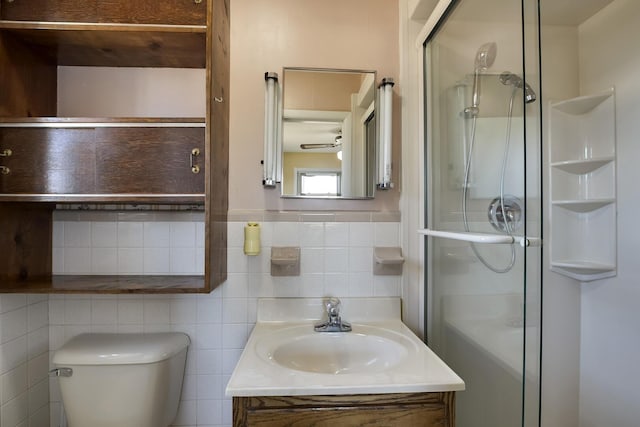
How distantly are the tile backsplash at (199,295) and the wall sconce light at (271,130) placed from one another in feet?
0.63

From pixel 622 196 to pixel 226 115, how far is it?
1759mm

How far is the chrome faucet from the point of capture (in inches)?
47.0

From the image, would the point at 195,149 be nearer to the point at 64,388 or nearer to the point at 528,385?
the point at 64,388

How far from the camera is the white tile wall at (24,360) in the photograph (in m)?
1.10

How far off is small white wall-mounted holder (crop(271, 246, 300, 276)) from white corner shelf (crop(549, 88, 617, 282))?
1.25m

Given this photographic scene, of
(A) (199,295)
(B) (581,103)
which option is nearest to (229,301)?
(A) (199,295)

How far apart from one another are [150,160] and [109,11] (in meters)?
0.55

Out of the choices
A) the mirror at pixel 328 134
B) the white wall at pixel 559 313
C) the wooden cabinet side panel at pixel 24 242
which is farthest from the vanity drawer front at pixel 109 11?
the white wall at pixel 559 313

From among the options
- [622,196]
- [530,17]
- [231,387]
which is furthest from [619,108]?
[231,387]

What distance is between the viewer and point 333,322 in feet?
3.97

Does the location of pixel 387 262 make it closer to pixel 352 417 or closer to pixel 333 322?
pixel 333 322

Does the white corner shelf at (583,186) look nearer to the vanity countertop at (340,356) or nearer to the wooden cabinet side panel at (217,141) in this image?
the vanity countertop at (340,356)

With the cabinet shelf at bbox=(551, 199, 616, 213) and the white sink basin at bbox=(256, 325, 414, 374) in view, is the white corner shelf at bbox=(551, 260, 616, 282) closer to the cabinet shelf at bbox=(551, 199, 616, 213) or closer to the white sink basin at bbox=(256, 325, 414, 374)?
the cabinet shelf at bbox=(551, 199, 616, 213)

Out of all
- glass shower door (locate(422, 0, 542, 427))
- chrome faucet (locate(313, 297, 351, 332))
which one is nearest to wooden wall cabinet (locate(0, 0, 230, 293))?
chrome faucet (locate(313, 297, 351, 332))
